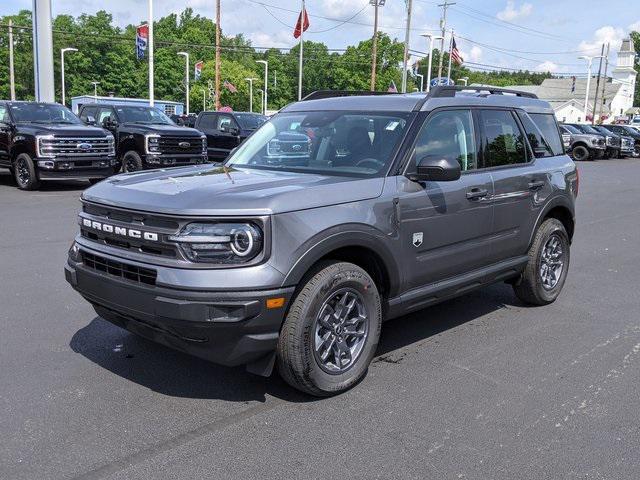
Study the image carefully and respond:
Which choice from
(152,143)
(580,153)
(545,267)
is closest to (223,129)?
(152,143)

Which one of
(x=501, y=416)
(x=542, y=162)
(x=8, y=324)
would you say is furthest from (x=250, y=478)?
(x=542, y=162)

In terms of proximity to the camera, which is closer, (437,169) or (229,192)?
(229,192)

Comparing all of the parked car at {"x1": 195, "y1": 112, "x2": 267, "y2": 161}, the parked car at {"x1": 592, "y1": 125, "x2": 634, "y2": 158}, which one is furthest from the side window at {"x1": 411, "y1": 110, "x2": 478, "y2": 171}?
the parked car at {"x1": 592, "y1": 125, "x2": 634, "y2": 158}

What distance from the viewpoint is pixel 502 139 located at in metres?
5.45

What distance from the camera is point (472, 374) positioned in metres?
4.43

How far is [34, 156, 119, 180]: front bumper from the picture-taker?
1373cm

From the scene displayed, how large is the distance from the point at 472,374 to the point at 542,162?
8.05 ft

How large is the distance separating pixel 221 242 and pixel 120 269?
28.6 inches

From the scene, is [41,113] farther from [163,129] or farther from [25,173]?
[163,129]

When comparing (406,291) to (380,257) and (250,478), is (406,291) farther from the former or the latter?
(250,478)

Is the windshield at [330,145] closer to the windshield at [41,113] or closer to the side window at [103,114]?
the windshield at [41,113]

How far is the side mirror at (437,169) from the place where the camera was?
13.9 ft

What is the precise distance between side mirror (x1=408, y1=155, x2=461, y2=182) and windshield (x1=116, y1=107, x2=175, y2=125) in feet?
44.8

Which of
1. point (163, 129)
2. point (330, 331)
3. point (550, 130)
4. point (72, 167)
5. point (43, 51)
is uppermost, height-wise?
point (43, 51)
